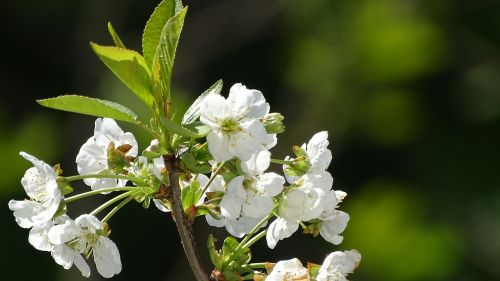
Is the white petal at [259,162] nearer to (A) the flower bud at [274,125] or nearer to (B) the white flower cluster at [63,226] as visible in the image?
(A) the flower bud at [274,125]

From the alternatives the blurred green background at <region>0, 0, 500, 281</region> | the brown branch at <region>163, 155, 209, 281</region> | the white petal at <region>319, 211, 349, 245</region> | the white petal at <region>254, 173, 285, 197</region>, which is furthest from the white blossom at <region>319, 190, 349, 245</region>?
the blurred green background at <region>0, 0, 500, 281</region>

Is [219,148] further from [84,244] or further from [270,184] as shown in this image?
[84,244]

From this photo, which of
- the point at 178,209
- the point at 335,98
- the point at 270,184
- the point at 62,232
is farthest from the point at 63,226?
the point at 335,98

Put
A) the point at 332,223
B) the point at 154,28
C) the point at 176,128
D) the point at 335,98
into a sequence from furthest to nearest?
1. the point at 335,98
2. the point at 332,223
3. the point at 154,28
4. the point at 176,128

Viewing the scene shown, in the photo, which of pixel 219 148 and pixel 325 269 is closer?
pixel 219 148

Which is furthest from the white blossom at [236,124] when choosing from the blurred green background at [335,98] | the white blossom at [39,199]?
the blurred green background at [335,98]

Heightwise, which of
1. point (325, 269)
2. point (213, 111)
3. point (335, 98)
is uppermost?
point (213, 111)
